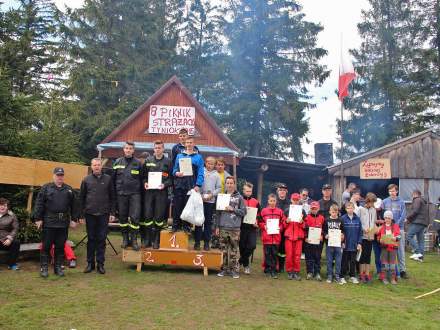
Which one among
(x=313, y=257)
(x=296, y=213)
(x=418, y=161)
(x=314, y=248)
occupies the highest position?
(x=418, y=161)

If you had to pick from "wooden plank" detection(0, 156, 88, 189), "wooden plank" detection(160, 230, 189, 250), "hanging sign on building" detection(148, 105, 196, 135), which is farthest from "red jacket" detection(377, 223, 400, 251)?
"hanging sign on building" detection(148, 105, 196, 135)

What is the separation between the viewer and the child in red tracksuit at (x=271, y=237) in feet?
26.5

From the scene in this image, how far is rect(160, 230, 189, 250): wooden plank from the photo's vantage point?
759 centimetres

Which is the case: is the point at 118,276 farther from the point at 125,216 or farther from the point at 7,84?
the point at 7,84

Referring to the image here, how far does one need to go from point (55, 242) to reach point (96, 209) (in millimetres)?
899

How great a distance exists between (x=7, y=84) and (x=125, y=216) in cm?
410

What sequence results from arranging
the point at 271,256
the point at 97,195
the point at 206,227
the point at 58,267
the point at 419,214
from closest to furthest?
the point at 58,267 < the point at 97,195 < the point at 206,227 < the point at 271,256 < the point at 419,214

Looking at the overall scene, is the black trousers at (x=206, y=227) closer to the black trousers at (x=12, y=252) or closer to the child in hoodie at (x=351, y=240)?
the child in hoodie at (x=351, y=240)

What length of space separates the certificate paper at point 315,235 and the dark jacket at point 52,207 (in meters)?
4.52

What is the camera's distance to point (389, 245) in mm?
8172

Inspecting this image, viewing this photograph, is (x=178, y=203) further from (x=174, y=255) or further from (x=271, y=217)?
(x=271, y=217)

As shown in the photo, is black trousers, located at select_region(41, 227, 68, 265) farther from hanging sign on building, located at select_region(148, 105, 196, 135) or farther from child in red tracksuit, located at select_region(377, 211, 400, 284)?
hanging sign on building, located at select_region(148, 105, 196, 135)

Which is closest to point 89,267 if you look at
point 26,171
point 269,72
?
point 26,171

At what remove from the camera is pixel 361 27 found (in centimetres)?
3030
